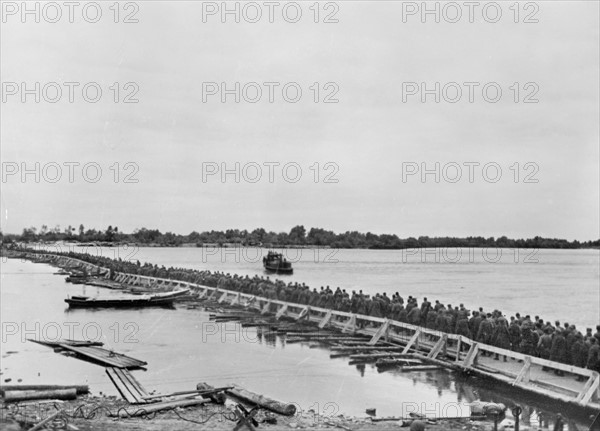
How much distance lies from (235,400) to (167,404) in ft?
5.48

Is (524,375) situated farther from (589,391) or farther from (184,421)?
(184,421)

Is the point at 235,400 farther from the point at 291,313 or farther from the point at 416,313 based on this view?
the point at 291,313

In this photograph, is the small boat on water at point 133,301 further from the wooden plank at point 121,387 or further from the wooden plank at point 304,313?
the wooden plank at point 121,387

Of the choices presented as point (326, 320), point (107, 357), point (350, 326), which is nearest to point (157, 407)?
point (107, 357)

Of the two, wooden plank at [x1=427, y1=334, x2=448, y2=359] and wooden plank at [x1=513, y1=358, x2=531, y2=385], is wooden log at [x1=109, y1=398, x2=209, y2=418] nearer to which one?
wooden plank at [x1=513, y1=358, x2=531, y2=385]

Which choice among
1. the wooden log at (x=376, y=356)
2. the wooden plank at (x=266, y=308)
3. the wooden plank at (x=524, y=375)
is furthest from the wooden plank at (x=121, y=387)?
the wooden plank at (x=266, y=308)

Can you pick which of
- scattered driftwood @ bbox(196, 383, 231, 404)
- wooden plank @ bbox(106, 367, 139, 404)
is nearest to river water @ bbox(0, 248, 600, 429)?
wooden plank @ bbox(106, 367, 139, 404)

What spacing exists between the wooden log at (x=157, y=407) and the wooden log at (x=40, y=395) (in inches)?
88.7

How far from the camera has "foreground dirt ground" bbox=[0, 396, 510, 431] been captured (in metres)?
13.0

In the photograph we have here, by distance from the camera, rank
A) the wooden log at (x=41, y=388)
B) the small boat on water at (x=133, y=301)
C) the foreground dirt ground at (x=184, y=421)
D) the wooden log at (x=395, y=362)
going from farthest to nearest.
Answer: the small boat on water at (x=133, y=301), the wooden log at (x=395, y=362), the wooden log at (x=41, y=388), the foreground dirt ground at (x=184, y=421)

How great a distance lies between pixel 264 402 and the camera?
14930 mm

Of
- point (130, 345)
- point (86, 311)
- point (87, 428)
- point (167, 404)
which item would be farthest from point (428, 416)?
point (86, 311)

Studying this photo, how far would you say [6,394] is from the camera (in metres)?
15.6

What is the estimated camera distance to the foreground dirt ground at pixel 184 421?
13.0 meters
